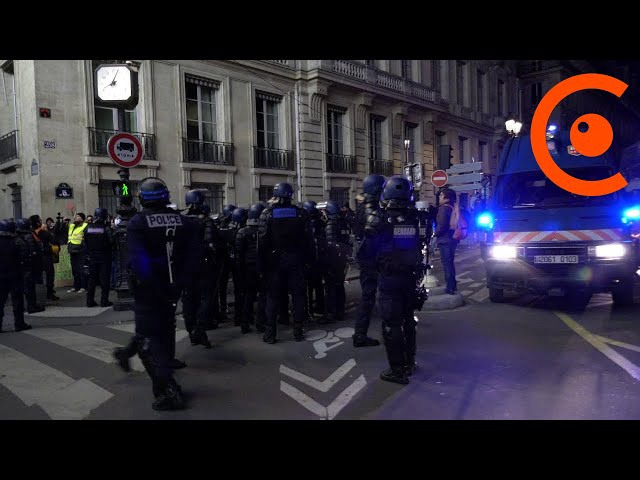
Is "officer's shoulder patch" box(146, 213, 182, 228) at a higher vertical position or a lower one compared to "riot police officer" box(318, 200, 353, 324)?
higher

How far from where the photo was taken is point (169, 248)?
4.04 meters

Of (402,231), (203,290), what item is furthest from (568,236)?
(203,290)

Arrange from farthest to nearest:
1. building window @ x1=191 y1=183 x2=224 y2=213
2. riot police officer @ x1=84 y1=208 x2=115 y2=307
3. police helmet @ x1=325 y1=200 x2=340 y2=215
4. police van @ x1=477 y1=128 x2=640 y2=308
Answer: building window @ x1=191 y1=183 x2=224 y2=213 → riot police officer @ x1=84 y1=208 x2=115 y2=307 → police helmet @ x1=325 y1=200 x2=340 y2=215 → police van @ x1=477 y1=128 x2=640 y2=308

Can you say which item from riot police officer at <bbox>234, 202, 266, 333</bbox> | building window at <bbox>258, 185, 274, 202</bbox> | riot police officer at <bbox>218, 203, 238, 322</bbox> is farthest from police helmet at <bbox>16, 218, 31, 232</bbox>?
building window at <bbox>258, 185, 274, 202</bbox>

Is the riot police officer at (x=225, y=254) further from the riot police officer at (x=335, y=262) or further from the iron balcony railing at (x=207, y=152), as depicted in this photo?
the iron balcony railing at (x=207, y=152)

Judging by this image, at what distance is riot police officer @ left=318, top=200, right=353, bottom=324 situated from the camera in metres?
7.37

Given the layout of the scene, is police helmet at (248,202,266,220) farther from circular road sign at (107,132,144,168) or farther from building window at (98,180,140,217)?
building window at (98,180,140,217)

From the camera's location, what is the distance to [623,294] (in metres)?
7.39

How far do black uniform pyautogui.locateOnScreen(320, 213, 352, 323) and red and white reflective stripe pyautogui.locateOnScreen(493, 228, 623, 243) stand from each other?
252cm

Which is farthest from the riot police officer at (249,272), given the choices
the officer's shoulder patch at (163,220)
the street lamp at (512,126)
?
the street lamp at (512,126)

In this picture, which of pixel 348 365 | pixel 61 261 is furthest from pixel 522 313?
pixel 61 261
